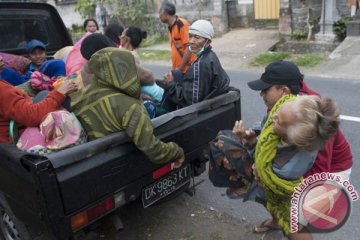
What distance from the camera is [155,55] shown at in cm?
1320

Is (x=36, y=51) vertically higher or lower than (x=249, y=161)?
higher

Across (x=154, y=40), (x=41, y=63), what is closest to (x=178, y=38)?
(x=41, y=63)

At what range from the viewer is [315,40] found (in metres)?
10.9

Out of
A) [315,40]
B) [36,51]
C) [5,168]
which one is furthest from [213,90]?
[315,40]

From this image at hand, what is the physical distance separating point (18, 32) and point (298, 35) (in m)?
8.59

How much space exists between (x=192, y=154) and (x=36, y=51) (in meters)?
2.27

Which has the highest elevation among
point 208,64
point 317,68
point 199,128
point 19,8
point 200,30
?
point 19,8

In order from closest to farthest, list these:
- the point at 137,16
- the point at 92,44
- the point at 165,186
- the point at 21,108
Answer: the point at 21,108, the point at 165,186, the point at 92,44, the point at 137,16

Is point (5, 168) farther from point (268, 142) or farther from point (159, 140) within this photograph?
point (268, 142)

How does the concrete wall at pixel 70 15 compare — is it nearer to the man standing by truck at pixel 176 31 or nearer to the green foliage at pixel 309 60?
the green foliage at pixel 309 60

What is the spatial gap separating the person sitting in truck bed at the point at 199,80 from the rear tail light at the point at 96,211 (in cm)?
101

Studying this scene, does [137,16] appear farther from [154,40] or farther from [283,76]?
[283,76]

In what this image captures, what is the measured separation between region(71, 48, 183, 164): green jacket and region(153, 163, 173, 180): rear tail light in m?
0.16

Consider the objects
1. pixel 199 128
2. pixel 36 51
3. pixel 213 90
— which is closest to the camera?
pixel 199 128
